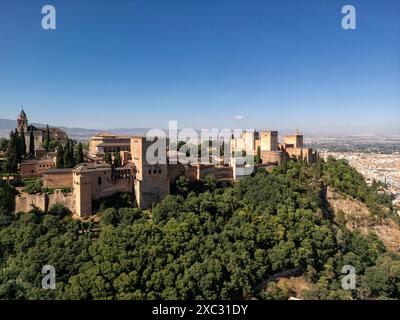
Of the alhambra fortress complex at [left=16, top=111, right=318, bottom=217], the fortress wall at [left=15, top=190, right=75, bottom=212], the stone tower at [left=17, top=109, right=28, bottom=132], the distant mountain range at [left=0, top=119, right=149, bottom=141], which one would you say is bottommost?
the fortress wall at [left=15, top=190, right=75, bottom=212]

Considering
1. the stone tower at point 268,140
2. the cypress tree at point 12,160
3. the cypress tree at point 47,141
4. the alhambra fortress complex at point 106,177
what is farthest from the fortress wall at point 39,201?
the stone tower at point 268,140

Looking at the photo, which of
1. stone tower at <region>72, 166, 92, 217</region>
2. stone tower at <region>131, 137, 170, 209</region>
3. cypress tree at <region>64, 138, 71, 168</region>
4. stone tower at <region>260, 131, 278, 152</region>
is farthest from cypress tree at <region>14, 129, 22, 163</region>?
stone tower at <region>260, 131, 278, 152</region>

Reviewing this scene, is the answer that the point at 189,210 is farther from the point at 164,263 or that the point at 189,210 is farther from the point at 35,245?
the point at 35,245

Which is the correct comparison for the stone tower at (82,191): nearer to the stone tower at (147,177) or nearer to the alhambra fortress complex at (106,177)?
the alhambra fortress complex at (106,177)

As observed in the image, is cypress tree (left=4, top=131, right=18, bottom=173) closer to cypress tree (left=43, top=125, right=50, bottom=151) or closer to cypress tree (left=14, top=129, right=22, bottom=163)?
cypress tree (left=14, top=129, right=22, bottom=163)

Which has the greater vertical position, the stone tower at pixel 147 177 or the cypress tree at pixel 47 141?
the cypress tree at pixel 47 141

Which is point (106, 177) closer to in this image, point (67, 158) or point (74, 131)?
point (67, 158)
